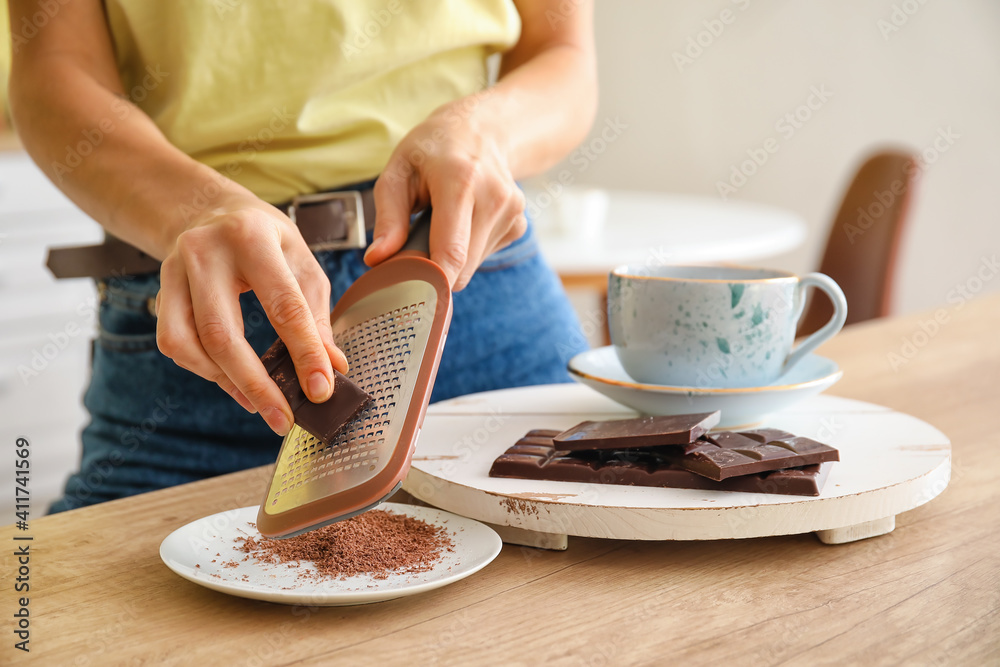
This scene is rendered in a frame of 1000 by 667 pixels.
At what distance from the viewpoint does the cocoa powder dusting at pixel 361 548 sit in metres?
0.56

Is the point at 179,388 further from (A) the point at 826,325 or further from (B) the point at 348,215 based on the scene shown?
(A) the point at 826,325

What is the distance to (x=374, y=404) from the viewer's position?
23.2 inches

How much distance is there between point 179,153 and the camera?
2.56ft

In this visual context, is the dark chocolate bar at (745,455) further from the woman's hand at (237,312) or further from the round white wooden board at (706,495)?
the woman's hand at (237,312)

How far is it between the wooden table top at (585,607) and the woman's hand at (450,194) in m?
0.24

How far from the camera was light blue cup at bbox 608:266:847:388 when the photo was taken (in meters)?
0.76

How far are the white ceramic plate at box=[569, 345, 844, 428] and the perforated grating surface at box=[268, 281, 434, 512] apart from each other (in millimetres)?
233

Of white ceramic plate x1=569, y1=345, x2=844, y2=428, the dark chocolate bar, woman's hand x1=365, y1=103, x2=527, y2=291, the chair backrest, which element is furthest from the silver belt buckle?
the chair backrest

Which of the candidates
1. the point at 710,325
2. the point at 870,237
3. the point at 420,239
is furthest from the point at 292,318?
the point at 870,237

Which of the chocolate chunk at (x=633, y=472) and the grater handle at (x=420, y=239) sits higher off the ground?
the grater handle at (x=420, y=239)

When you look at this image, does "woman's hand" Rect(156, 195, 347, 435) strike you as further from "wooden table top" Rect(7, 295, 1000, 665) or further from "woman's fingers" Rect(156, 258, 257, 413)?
"wooden table top" Rect(7, 295, 1000, 665)

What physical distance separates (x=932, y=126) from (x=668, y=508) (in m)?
3.26

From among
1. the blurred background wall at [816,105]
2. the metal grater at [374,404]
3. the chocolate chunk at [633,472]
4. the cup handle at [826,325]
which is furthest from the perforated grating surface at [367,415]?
the blurred background wall at [816,105]

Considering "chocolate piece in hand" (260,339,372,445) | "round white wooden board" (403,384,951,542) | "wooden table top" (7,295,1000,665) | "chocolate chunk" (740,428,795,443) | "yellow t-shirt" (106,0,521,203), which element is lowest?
"wooden table top" (7,295,1000,665)
